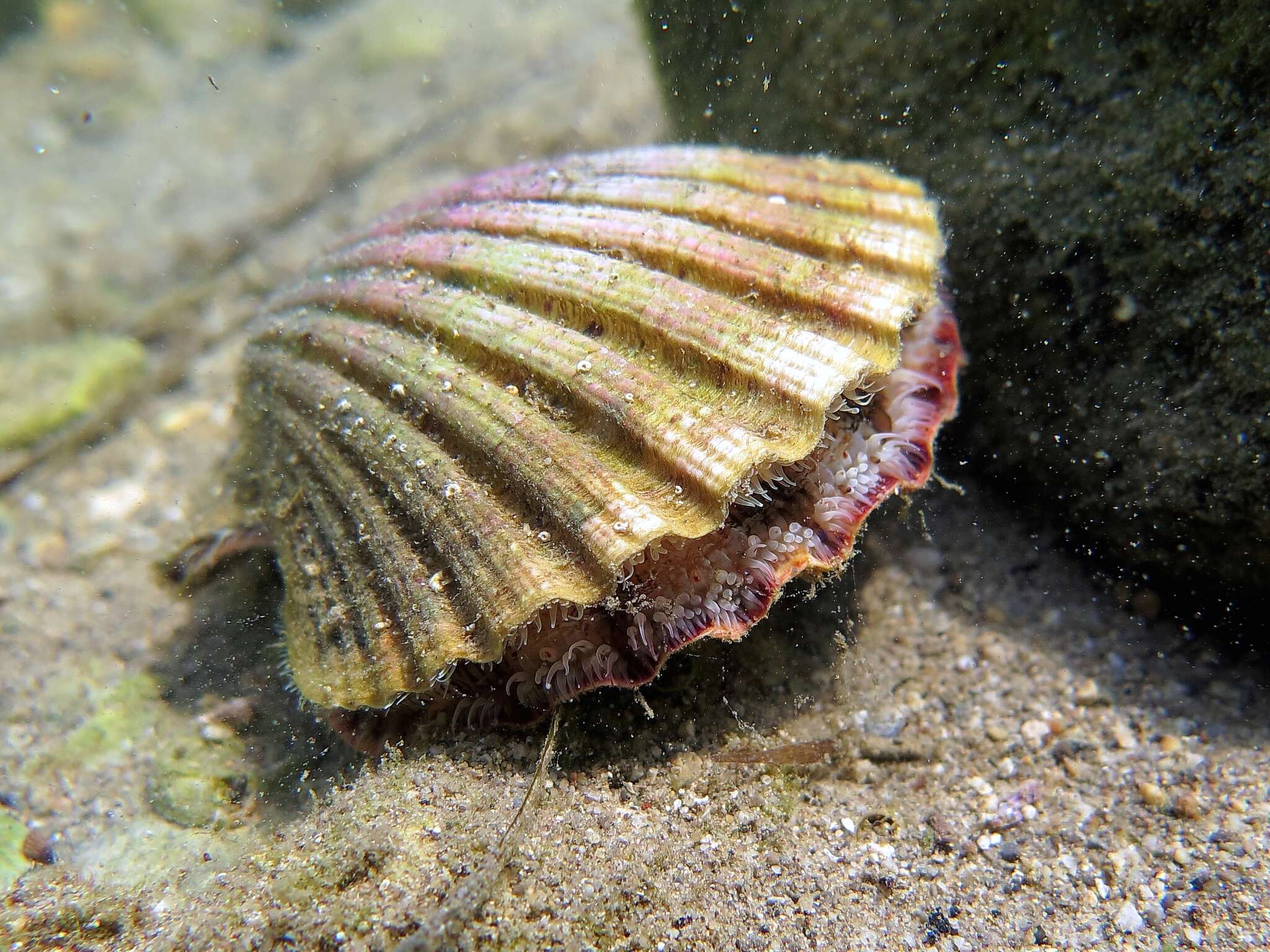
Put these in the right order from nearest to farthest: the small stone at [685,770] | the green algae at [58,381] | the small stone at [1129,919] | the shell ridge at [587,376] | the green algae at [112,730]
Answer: the small stone at [1129,919] < the shell ridge at [587,376] < the small stone at [685,770] < the green algae at [112,730] < the green algae at [58,381]

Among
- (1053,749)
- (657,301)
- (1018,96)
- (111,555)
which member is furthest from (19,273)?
(1053,749)

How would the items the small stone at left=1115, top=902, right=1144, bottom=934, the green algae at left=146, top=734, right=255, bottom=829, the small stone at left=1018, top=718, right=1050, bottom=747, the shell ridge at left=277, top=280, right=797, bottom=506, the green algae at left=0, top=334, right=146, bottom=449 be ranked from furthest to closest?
1. the green algae at left=0, top=334, right=146, bottom=449
2. the green algae at left=146, top=734, right=255, bottom=829
3. the small stone at left=1018, top=718, right=1050, bottom=747
4. the shell ridge at left=277, top=280, right=797, bottom=506
5. the small stone at left=1115, top=902, right=1144, bottom=934

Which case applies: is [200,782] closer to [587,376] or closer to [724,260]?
[587,376]

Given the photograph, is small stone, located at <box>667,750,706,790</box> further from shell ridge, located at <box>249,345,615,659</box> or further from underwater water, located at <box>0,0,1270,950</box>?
shell ridge, located at <box>249,345,615,659</box>

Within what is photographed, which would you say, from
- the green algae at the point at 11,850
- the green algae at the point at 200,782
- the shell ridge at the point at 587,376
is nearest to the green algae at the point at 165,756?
the green algae at the point at 200,782

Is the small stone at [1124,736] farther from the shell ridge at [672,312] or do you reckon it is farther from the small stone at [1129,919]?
the shell ridge at [672,312]

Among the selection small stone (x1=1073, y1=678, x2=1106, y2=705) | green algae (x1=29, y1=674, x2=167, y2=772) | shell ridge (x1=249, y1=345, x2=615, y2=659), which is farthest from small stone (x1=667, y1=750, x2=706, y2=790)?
green algae (x1=29, y1=674, x2=167, y2=772)
